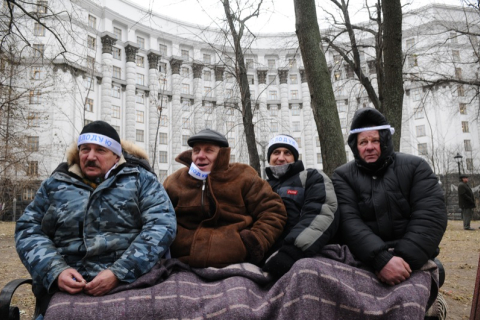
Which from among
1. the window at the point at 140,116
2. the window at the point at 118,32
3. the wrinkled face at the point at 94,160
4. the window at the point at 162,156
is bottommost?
the wrinkled face at the point at 94,160

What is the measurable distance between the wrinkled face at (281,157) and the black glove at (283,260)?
1.15 meters

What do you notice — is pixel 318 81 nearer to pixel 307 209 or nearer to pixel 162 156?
pixel 307 209

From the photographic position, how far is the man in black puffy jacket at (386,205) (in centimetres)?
265

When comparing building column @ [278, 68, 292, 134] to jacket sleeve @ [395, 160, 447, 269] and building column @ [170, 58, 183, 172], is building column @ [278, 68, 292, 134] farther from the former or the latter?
jacket sleeve @ [395, 160, 447, 269]

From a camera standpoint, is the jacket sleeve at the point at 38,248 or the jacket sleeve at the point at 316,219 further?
the jacket sleeve at the point at 316,219

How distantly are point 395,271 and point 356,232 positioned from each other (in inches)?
17.3

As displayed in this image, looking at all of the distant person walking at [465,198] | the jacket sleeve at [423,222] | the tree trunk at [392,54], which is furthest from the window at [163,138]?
the jacket sleeve at [423,222]

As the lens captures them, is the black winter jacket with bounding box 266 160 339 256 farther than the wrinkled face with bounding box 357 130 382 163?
No

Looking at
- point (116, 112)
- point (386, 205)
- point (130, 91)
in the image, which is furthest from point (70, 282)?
point (130, 91)

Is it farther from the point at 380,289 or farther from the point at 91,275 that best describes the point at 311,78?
the point at 91,275

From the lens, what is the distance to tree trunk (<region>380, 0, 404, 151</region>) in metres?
5.24

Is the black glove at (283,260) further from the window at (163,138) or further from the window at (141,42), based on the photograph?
the window at (141,42)

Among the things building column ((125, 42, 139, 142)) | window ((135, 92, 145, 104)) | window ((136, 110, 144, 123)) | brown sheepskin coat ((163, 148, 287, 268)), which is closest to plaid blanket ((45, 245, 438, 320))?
brown sheepskin coat ((163, 148, 287, 268))

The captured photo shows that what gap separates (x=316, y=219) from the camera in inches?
116
